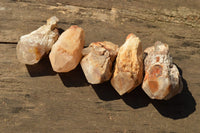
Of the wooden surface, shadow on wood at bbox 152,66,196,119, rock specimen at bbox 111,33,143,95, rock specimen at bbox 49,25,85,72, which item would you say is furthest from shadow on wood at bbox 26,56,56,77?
shadow on wood at bbox 152,66,196,119

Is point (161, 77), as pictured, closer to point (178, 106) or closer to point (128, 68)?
point (128, 68)

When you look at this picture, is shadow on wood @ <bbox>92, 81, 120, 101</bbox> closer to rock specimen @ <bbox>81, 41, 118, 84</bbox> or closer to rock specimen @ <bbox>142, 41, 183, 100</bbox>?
rock specimen @ <bbox>81, 41, 118, 84</bbox>

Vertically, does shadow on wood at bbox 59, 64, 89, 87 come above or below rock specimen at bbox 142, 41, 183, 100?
below

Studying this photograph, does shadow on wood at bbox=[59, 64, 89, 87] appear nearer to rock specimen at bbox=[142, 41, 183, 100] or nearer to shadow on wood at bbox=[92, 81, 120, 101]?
shadow on wood at bbox=[92, 81, 120, 101]

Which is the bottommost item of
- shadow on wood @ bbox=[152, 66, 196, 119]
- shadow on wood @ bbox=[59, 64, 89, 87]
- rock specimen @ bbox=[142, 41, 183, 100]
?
shadow on wood @ bbox=[152, 66, 196, 119]

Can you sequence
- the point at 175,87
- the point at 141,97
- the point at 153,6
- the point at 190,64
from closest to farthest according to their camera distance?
the point at 175,87, the point at 141,97, the point at 190,64, the point at 153,6

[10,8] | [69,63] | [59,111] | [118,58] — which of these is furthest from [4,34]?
[118,58]

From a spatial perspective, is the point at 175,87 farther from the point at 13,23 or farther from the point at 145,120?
the point at 13,23

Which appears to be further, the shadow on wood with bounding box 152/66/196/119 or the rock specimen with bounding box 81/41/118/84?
the shadow on wood with bounding box 152/66/196/119
